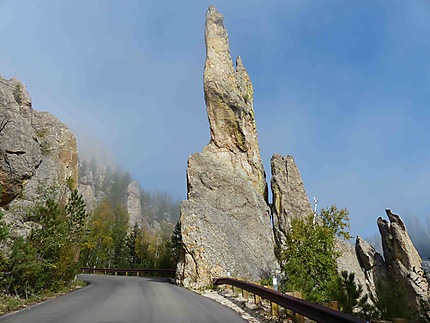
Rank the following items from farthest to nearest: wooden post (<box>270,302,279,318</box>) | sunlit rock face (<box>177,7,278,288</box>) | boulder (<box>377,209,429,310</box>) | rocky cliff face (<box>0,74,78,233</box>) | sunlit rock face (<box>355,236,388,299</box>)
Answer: sunlit rock face (<box>355,236,388,299</box>)
boulder (<box>377,209,429,310</box>)
sunlit rock face (<box>177,7,278,288</box>)
rocky cliff face (<box>0,74,78,233</box>)
wooden post (<box>270,302,279,318</box>)

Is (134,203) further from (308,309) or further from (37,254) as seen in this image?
(308,309)

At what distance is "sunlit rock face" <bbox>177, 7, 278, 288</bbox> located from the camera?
28375 mm

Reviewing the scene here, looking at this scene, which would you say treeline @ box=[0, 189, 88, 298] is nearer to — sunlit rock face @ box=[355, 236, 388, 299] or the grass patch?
the grass patch

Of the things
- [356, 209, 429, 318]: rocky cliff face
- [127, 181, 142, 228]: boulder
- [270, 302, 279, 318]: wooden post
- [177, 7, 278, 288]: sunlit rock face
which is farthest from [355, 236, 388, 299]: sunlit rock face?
[127, 181, 142, 228]: boulder

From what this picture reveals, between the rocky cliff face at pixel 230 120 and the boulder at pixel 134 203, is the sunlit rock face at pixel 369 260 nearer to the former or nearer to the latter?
the rocky cliff face at pixel 230 120

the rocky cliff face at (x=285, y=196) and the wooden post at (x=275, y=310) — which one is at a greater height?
the rocky cliff face at (x=285, y=196)

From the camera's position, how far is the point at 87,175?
134 m

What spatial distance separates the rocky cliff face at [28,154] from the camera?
20295mm

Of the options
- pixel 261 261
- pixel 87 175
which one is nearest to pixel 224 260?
pixel 261 261

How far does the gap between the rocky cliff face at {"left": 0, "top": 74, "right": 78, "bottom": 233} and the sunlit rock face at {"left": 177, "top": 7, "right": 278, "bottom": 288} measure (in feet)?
38.3

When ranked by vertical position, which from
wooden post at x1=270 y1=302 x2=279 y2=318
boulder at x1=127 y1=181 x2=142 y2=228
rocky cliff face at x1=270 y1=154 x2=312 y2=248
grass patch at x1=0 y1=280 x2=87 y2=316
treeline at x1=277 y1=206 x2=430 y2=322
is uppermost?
boulder at x1=127 y1=181 x2=142 y2=228

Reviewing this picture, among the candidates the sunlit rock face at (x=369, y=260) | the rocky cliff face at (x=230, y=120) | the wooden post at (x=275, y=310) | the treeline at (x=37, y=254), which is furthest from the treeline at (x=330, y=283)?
the rocky cliff face at (x=230, y=120)

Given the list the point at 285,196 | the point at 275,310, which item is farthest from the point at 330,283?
the point at 285,196

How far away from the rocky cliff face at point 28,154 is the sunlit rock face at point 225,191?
11670 millimetres
